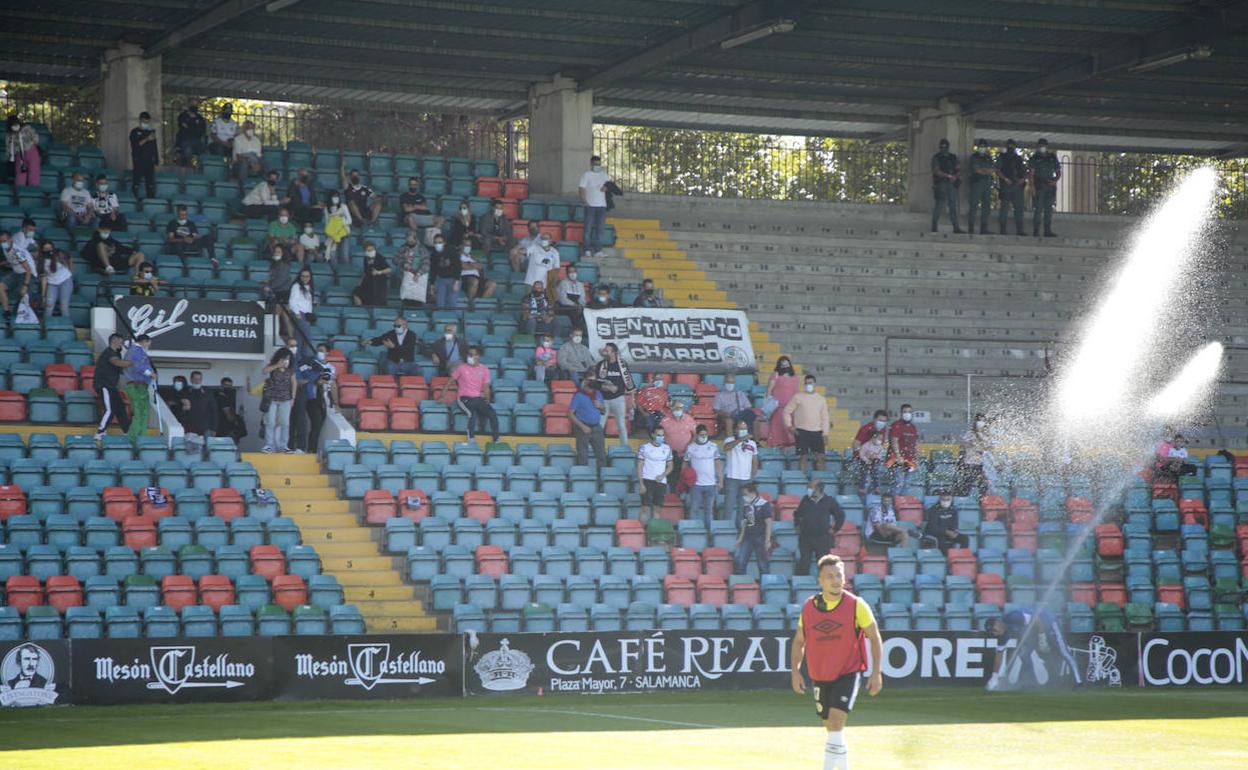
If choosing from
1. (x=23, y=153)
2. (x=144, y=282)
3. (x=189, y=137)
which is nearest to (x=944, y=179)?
(x=189, y=137)

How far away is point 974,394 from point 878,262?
3.76 meters

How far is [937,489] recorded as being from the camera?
2986 centimetres

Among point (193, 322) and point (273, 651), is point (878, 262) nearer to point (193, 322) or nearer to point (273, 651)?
point (193, 322)

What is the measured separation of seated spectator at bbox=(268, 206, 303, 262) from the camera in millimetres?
31156

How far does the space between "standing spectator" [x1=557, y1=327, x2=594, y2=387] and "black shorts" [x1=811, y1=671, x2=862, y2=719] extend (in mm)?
16135

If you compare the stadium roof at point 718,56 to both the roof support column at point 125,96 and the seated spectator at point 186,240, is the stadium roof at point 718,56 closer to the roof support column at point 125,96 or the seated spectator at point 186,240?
the roof support column at point 125,96

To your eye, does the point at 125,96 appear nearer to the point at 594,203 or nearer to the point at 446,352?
the point at 594,203

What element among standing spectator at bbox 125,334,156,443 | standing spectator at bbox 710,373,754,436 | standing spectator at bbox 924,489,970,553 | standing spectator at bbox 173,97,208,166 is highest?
standing spectator at bbox 173,97,208,166

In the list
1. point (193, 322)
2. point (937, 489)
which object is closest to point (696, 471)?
point (937, 489)

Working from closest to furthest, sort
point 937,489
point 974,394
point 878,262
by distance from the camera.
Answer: point 937,489, point 974,394, point 878,262

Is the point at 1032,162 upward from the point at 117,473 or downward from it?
upward

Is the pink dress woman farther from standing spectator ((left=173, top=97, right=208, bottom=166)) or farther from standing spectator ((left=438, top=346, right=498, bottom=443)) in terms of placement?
standing spectator ((left=173, top=97, right=208, bottom=166))

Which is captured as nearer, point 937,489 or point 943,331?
point 937,489

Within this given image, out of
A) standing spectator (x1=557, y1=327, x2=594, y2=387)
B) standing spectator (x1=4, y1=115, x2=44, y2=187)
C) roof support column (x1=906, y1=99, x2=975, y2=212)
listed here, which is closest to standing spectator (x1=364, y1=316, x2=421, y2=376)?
standing spectator (x1=557, y1=327, x2=594, y2=387)
